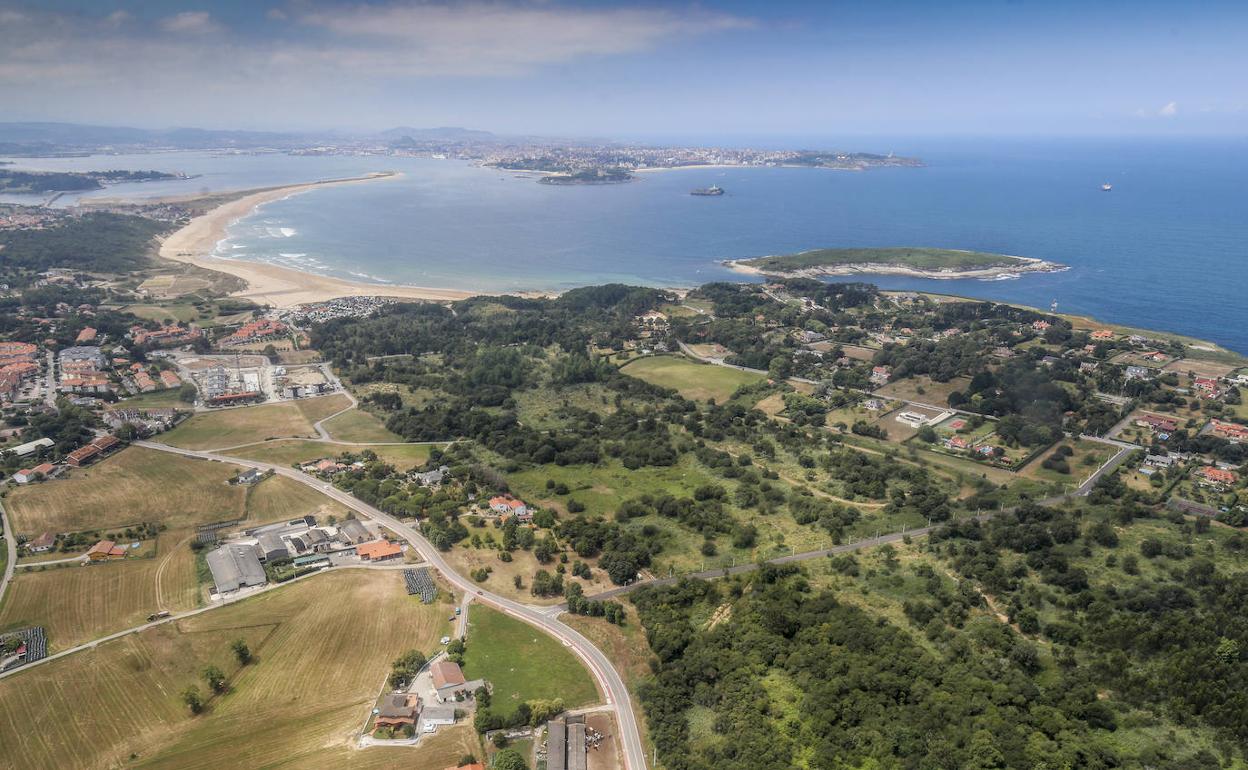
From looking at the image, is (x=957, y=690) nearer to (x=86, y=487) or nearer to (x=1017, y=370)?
(x=1017, y=370)

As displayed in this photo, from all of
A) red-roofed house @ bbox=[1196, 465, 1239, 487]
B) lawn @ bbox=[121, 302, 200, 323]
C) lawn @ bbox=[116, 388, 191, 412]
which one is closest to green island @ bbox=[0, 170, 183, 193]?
lawn @ bbox=[121, 302, 200, 323]

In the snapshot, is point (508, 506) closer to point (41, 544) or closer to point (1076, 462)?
point (41, 544)

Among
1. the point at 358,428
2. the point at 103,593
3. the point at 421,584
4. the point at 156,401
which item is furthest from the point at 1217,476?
the point at 156,401

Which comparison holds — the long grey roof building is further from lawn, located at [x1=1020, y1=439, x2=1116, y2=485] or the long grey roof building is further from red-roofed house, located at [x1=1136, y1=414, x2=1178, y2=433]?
red-roofed house, located at [x1=1136, y1=414, x2=1178, y2=433]

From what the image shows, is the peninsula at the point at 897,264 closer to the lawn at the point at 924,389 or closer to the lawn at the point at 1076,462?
the lawn at the point at 924,389

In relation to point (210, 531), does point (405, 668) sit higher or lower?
lower

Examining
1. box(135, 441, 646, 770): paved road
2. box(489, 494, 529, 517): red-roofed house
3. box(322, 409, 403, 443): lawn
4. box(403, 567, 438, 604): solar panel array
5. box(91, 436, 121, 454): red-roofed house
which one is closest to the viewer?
box(135, 441, 646, 770): paved road
